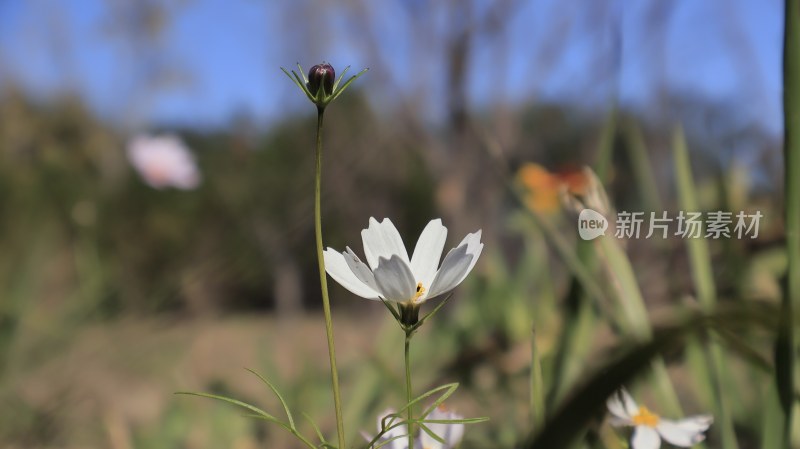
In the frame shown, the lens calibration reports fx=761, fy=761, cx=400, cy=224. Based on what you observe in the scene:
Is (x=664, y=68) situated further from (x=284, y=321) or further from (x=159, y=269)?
(x=159, y=269)

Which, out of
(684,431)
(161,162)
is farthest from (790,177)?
(161,162)

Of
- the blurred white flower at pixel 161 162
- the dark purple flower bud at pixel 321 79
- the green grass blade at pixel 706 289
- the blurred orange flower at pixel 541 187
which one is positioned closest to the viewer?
the dark purple flower bud at pixel 321 79

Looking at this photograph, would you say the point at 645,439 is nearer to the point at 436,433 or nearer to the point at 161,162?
the point at 436,433

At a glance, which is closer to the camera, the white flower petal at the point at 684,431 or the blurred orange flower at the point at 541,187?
the white flower petal at the point at 684,431

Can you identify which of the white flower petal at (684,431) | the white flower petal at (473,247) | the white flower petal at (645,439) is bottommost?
the white flower petal at (684,431)

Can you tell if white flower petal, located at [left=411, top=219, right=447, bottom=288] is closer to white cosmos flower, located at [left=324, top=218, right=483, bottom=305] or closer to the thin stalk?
white cosmos flower, located at [left=324, top=218, right=483, bottom=305]

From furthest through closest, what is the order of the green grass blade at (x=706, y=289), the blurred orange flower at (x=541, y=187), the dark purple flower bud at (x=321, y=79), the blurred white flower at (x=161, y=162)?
1. the blurred orange flower at (x=541, y=187)
2. the blurred white flower at (x=161, y=162)
3. the green grass blade at (x=706, y=289)
4. the dark purple flower bud at (x=321, y=79)

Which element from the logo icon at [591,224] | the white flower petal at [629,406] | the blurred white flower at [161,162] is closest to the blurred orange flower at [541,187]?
the blurred white flower at [161,162]

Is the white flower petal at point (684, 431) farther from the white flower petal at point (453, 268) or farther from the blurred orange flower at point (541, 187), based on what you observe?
the blurred orange flower at point (541, 187)
